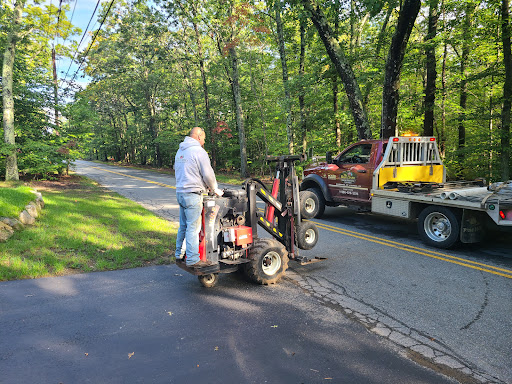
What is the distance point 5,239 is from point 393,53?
12.1 meters

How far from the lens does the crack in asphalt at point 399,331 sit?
2.91m

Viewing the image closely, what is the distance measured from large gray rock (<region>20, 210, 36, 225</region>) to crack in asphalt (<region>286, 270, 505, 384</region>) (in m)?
6.28

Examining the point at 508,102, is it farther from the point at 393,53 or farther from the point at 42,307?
the point at 42,307

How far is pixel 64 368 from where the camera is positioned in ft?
9.64

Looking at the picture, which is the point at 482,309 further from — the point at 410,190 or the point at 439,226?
the point at 410,190

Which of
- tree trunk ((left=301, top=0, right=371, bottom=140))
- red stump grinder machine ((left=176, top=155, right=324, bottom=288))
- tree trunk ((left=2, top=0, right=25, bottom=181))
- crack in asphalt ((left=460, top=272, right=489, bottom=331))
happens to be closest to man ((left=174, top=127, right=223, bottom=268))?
red stump grinder machine ((left=176, top=155, right=324, bottom=288))

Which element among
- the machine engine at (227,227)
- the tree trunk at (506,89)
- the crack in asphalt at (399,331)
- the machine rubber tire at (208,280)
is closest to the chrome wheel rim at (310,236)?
the crack in asphalt at (399,331)

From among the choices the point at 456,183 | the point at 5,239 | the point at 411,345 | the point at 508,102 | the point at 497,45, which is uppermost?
the point at 497,45

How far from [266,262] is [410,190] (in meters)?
4.10

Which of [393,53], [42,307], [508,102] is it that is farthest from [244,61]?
[42,307]

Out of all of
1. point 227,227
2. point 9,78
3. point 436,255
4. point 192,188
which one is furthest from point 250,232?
point 9,78

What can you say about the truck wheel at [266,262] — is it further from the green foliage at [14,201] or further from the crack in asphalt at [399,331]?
the green foliage at [14,201]

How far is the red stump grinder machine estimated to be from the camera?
4.49m

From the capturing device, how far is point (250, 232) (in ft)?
15.8
